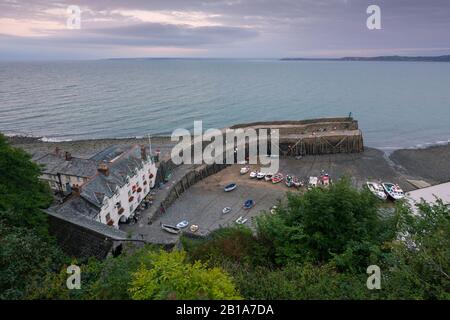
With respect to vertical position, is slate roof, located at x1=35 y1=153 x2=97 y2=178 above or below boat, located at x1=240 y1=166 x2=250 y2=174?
above

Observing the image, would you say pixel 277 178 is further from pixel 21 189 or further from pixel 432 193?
pixel 21 189

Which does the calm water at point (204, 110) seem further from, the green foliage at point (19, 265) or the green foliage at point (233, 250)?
the green foliage at point (19, 265)

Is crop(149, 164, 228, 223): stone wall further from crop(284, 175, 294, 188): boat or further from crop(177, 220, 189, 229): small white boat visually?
crop(284, 175, 294, 188): boat

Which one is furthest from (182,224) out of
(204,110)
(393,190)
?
(204,110)

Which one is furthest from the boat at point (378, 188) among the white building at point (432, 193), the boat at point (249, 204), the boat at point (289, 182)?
the boat at point (249, 204)

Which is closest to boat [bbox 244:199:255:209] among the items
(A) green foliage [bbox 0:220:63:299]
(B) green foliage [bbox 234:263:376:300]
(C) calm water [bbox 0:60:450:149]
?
(B) green foliage [bbox 234:263:376:300]
